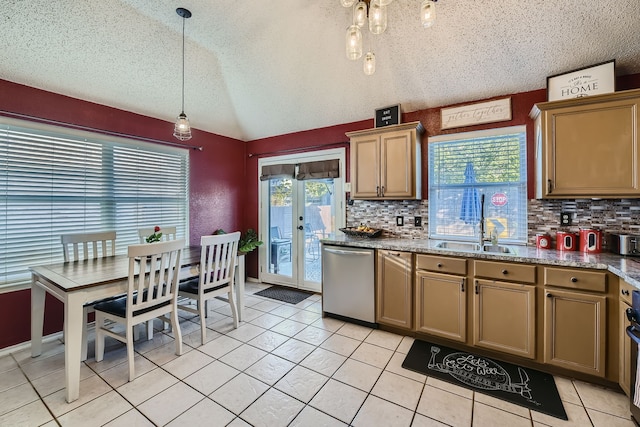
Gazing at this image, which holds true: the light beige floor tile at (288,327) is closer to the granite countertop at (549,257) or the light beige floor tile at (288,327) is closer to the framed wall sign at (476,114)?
the granite countertop at (549,257)

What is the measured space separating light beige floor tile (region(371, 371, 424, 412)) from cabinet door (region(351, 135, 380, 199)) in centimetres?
190

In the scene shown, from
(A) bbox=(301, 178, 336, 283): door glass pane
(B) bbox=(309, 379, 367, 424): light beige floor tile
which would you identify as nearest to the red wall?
(A) bbox=(301, 178, 336, 283): door glass pane

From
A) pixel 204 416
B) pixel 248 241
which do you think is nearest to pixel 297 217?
pixel 248 241

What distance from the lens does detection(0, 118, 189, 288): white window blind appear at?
2600 millimetres

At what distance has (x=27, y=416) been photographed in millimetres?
1756

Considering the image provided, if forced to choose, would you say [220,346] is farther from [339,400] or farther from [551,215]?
[551,215]

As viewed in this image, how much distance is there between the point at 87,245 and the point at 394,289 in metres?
3.24

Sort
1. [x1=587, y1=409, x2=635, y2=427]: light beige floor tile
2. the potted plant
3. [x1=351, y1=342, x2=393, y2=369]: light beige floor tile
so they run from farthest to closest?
1. the potted plant
2. [x1=351, y1=342, x2=393, y2=369]: light beige floor tile
3. [x1=587, y1=409, x2=635, y2=427]: light beige floor tile

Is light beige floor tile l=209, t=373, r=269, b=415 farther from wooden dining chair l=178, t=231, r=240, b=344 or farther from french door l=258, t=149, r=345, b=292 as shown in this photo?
french door l=258, t=149, r=345, b=292

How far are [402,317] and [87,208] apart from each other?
3.66 m

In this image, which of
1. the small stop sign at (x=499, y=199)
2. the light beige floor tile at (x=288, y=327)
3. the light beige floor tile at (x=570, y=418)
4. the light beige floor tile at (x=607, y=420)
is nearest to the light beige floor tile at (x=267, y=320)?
the light beige floor tile at (x=288, y=327)

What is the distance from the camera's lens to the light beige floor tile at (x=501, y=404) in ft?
5.78

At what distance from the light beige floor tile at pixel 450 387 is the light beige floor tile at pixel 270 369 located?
1108 mm

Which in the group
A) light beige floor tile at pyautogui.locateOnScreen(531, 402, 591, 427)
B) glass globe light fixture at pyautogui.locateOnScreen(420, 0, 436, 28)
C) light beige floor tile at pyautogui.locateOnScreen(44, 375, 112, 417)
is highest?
glass globe light fixture at pyautogui.locateOnScreen(420, 0, 436, 28)
